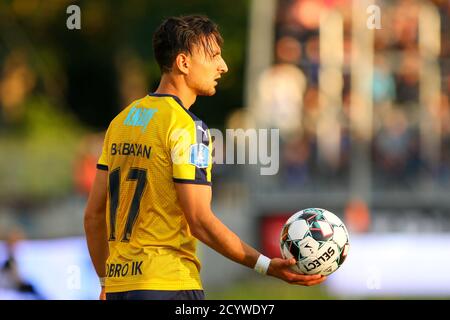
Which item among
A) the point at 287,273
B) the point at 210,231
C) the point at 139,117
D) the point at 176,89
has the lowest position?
the point at 287,273

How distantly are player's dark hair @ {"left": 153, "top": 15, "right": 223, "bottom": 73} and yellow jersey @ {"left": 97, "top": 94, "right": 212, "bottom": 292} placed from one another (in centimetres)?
22

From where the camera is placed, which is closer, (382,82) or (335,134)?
(335,134)

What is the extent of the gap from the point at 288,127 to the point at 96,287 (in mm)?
7305

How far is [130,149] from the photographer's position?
6.18 meters

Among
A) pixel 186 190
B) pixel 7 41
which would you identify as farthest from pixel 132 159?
pixel 7 41

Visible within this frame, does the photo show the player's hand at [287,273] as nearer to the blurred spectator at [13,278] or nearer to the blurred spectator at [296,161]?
the blurred spectator at [13,278]

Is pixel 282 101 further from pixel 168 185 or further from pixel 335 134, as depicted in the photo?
pixel 168 185

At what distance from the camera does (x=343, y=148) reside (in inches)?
785

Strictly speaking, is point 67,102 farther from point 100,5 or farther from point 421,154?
point 421,154

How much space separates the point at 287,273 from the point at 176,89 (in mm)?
1128

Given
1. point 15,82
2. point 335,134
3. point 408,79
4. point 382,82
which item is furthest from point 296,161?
point 15,82

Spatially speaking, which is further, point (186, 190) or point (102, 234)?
point (102, 234)

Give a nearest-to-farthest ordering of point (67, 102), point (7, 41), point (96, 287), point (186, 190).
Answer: point (186, 190)
point (96, 287)
point (7, 41)
point (67, 102)

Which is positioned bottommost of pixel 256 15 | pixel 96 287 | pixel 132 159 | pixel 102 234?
pixel 96 287
